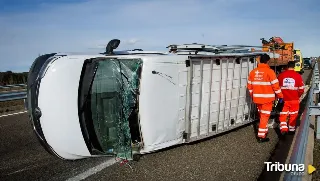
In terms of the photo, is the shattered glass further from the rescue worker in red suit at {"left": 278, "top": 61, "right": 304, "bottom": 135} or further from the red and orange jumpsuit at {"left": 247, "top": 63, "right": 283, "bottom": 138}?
the rescue worker in red suit at {"left": 278, "top": 61, "right": 304, "bottom": 135}

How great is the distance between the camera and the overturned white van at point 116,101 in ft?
14.2

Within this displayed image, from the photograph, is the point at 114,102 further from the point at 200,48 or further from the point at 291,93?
the point at 291,93

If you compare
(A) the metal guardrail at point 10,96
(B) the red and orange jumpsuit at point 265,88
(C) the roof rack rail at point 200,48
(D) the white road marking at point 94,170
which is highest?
(C) the roof rack rail at point 200,48

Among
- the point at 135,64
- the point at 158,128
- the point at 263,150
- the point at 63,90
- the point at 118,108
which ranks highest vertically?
the point at 135,64

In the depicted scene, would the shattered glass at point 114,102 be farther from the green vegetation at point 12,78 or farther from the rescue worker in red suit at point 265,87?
the green vegetation at point 12,78

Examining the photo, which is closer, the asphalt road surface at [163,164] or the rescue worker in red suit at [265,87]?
the asphalt road surface at [163,164]

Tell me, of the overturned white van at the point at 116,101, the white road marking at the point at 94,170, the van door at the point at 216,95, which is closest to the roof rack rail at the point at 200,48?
the van door at the point at 216,95

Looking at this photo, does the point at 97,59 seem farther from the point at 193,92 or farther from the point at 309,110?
the point at 309,110

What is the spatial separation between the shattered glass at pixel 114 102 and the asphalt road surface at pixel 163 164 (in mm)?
339

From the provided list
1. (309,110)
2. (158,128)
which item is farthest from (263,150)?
(158,128)

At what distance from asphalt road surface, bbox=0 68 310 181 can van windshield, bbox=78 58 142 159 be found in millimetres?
345

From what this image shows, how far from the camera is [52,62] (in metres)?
4.34

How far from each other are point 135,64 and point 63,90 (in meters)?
1.14

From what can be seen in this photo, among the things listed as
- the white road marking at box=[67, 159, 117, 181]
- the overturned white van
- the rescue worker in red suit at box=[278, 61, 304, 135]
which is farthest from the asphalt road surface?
the rescue worker in red suit at box=[278, 61, 304, 135]
